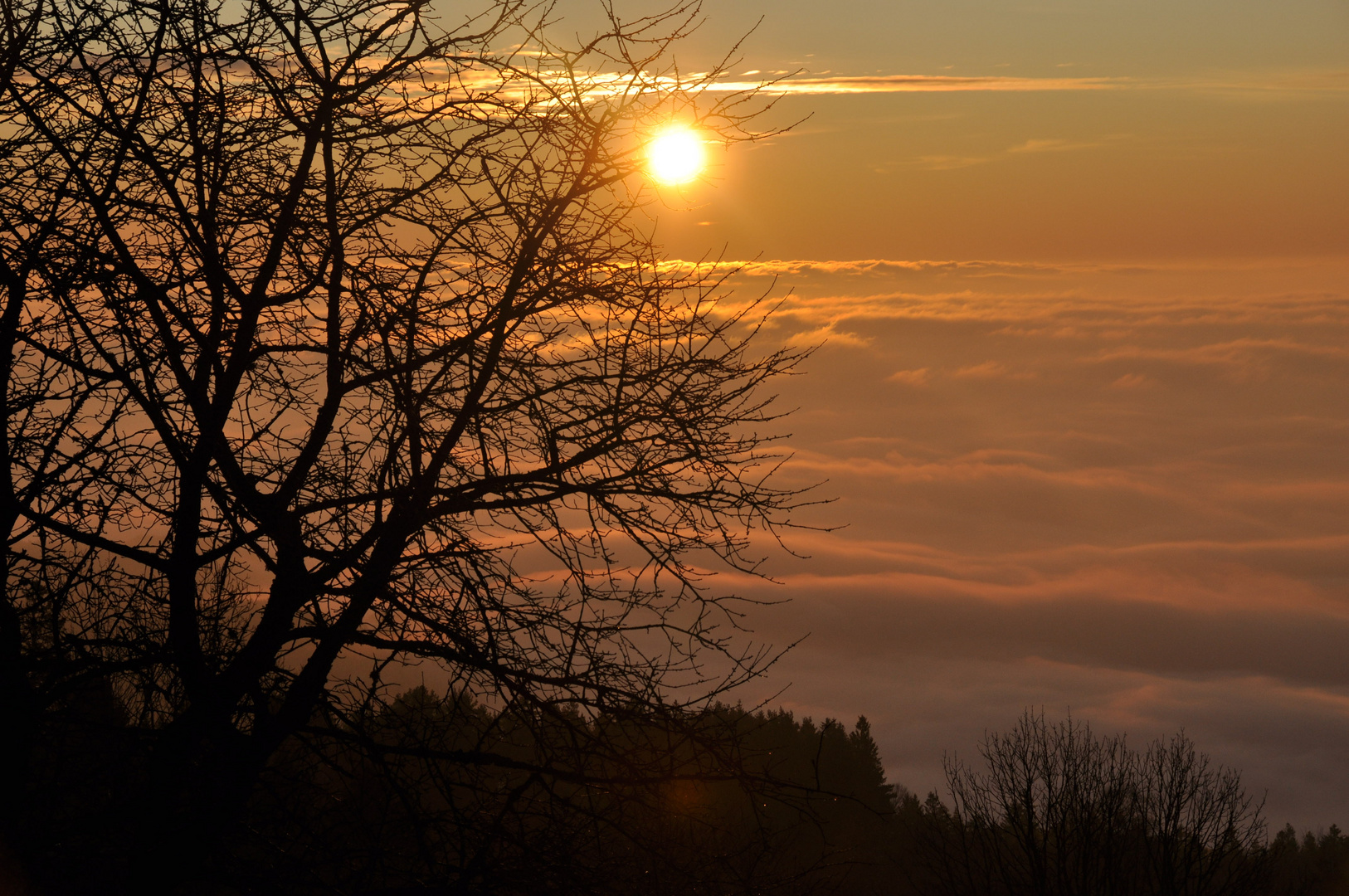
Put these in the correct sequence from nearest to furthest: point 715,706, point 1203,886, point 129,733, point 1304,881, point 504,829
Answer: point 129,733
point 504,829
point 715,706
point 1203,886
point 1304,881

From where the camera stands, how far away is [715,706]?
579 centimetres

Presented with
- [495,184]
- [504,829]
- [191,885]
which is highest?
[495,184]

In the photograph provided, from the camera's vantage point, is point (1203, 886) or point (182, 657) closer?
point (182, 657)

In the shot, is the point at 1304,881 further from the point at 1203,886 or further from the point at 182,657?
the point at 182,657

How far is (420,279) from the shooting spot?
5914 mm

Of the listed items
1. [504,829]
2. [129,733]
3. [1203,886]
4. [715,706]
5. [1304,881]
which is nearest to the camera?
[129,733]

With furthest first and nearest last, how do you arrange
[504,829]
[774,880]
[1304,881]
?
[1304,881] → [774,880] → [504,829]

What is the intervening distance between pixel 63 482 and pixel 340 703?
178 cm

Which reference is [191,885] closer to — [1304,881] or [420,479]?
[420,479]

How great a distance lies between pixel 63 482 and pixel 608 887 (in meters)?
3.42

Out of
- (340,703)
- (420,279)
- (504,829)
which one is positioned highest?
(420,279)

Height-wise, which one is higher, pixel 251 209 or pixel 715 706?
pixel 251 209

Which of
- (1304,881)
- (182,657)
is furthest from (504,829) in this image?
(1304,881)

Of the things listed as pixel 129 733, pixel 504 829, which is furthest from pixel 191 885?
pixel 504 829
